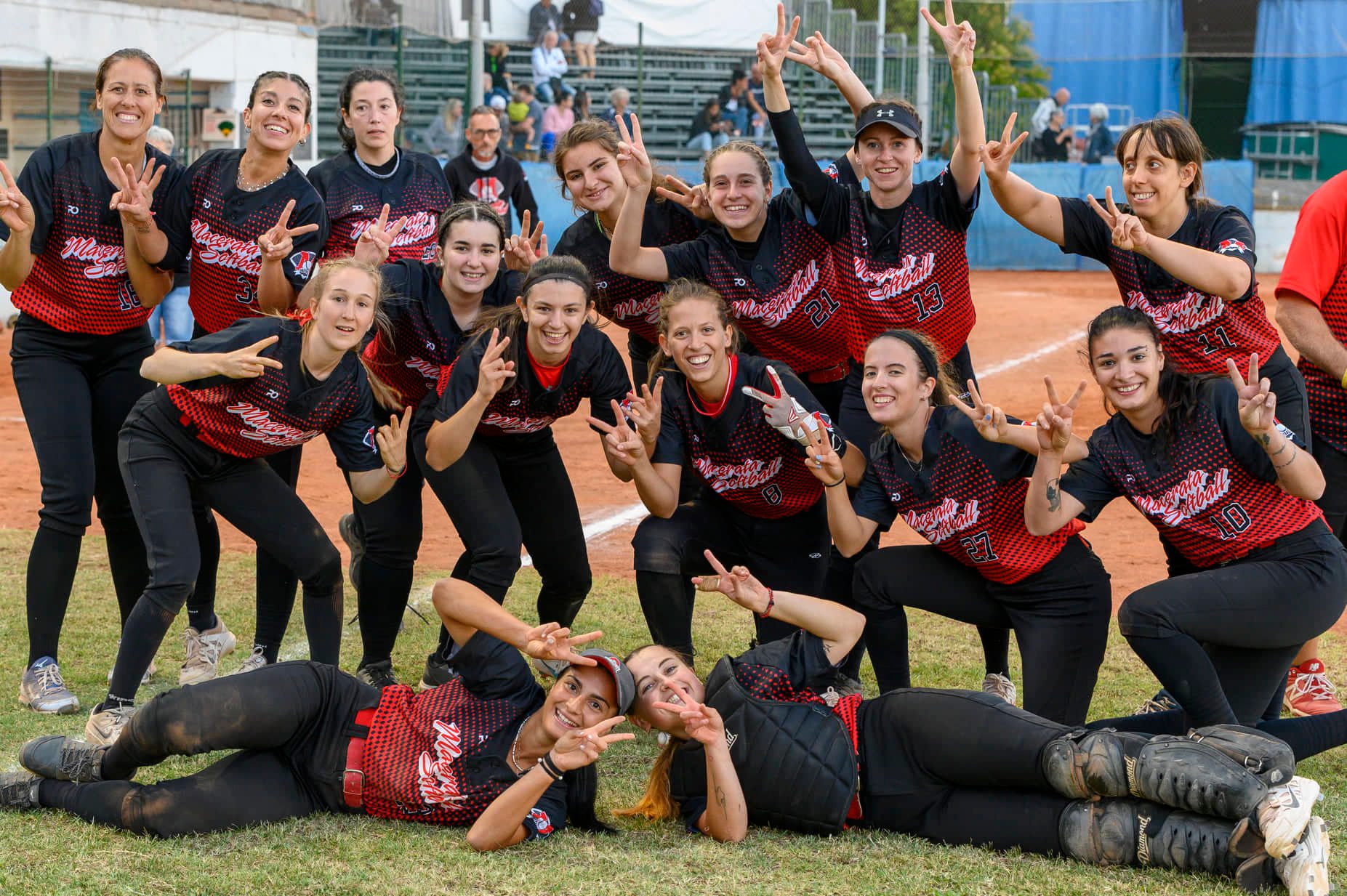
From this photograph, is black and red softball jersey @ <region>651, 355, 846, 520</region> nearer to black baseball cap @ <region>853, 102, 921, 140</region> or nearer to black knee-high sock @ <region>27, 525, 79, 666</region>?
black baseball cap @ <region>853, 102, 921, 140</region>

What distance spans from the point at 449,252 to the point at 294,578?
4.58 feet

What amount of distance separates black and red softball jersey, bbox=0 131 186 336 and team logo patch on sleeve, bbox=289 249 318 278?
0.63m

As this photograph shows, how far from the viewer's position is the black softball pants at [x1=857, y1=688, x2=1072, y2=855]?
12.8ft

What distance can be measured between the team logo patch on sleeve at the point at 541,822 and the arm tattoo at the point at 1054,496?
70.7 inches

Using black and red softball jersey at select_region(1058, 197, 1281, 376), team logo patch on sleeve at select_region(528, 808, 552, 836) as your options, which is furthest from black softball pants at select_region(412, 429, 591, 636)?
black and red softball jersey at select_region(1058, 197, 1281, 376)

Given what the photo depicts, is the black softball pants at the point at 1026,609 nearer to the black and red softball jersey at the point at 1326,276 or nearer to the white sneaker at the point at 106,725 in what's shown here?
the black and red softball jersey at the point at 1326,276

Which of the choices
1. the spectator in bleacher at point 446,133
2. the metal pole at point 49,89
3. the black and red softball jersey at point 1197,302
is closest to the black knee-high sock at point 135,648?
the black and red softball jersey at point 1197,302

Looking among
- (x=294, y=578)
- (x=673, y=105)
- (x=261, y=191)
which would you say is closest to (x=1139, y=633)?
(x=294, y=578)

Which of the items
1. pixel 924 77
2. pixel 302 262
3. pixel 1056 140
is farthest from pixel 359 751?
pixel 1056 140

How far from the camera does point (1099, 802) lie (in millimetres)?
3826

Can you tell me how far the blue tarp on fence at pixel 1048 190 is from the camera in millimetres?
22016

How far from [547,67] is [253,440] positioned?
1857cm

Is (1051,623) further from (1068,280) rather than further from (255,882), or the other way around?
(1068,280)

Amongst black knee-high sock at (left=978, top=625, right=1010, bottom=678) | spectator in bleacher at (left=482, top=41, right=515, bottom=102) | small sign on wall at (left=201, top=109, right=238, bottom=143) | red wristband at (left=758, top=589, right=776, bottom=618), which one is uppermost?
spectator in bleacher at (left=482, top=41, right=515, bottom=102)
